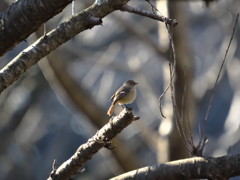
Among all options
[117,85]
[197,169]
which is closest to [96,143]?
[197,169]

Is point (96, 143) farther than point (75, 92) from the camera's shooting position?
No

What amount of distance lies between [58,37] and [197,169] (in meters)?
1.03

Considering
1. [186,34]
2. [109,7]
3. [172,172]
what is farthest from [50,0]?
[186,34]

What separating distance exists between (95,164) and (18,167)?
190 centimetres

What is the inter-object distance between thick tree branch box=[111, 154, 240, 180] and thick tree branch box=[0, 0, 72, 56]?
0.97 m

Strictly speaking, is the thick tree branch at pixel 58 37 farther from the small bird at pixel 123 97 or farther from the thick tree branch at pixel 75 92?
the thick tree branch at pixel 75 92

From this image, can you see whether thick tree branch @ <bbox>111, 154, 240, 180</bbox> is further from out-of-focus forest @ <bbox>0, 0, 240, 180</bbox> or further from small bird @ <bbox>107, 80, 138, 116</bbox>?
small bird @ <bbox>107, 80, 138, 116</bbox>

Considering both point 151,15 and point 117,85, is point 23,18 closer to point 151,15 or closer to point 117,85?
point 151,15

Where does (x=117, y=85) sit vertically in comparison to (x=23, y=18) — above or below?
below

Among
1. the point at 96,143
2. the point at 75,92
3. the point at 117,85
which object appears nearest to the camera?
the point at 96,143

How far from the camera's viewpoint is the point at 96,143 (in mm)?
3227

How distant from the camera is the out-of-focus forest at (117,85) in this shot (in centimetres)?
692

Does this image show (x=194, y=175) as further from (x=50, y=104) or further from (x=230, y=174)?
(x=50, y=104)

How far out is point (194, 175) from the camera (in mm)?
3064
